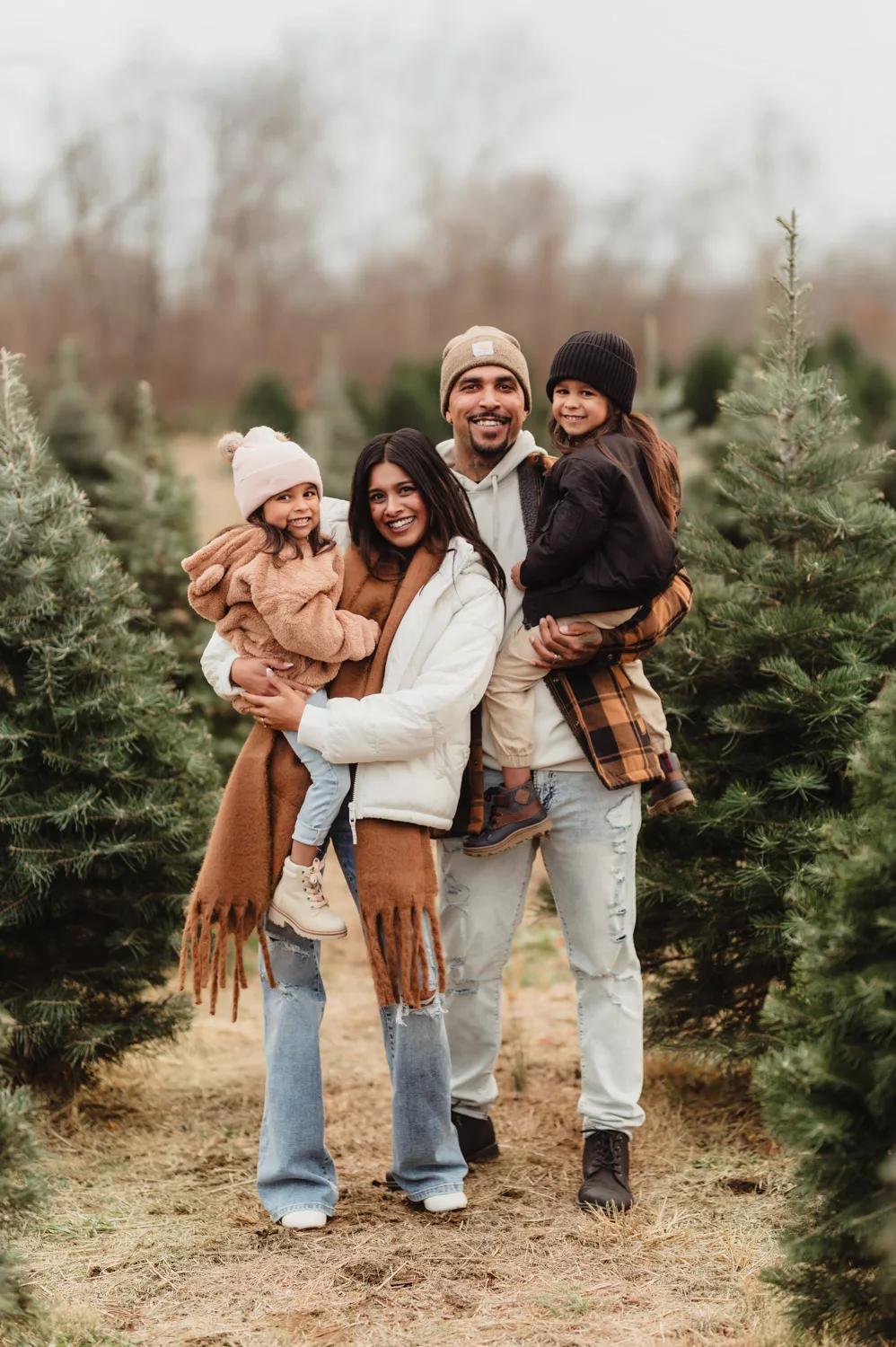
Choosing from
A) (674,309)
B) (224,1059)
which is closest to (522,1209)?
(224,1059)

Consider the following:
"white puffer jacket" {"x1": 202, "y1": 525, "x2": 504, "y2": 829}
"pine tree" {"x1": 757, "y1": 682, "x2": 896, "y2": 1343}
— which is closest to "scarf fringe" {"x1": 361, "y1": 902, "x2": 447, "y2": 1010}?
"white puffer jacket" {"x1": 202, "y1": 525, "x2": 504, "y2": 829}

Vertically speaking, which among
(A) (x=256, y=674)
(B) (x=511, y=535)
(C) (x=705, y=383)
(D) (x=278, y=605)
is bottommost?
(A) (x=256, y=674)

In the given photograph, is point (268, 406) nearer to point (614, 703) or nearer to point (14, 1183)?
point (614, 703)

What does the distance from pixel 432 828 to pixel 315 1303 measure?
4.00 ft

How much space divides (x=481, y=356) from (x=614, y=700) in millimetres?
1055

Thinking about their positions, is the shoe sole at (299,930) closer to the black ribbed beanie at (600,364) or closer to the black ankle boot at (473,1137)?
the black ankle boot at (473,1137)

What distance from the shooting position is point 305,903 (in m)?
3.46

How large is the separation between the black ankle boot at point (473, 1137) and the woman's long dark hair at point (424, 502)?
171 cm

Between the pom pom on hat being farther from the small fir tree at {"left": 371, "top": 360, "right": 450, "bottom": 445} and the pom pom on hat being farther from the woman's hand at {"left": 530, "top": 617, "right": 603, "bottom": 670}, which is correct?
the small fir tree at {"left": 371, "top": 360, "right": 450, "bottom": 445}

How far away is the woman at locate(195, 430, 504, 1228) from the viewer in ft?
11.3

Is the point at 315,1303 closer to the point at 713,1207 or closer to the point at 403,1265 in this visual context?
the point at 403,1265

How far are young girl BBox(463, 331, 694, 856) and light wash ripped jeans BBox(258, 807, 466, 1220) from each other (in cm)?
51

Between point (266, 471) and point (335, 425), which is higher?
point (266, 471)

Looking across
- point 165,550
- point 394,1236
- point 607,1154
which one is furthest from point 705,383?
point 394,1236
